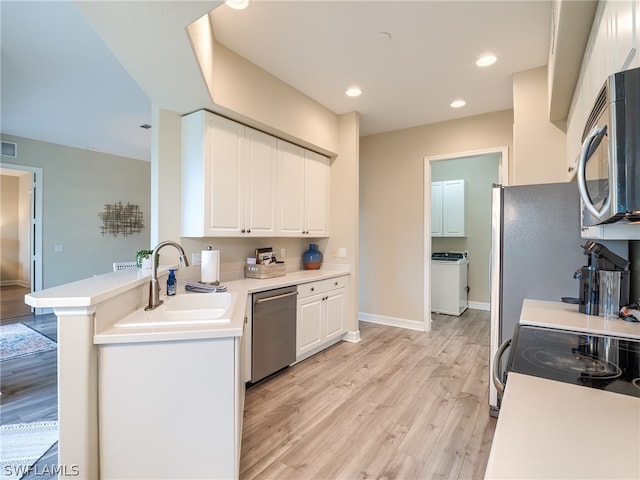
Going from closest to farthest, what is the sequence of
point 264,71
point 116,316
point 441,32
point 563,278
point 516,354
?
point 516,354 → point 116,316 → point 563,278 → point 441,32 → point 264,71

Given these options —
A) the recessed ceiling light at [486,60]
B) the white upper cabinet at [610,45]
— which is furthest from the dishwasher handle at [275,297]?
the recessed ceiling light at [486,60]

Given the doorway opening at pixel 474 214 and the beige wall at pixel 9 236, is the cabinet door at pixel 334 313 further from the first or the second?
the beige wall at pixel 9 236

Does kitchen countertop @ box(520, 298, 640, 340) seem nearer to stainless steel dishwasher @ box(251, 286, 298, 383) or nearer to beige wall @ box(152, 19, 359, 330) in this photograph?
stainless steel dishwasher @ box(251, 286, 298, 383)

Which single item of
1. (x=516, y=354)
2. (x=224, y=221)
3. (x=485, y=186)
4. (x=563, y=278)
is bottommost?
(x=516, y=354)

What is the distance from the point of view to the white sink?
1.57m

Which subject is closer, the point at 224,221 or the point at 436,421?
the point at 436,421

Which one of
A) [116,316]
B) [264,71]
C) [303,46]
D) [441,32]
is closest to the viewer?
[116,316]

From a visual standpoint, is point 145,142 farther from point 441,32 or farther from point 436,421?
point 436,421

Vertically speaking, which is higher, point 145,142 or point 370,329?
point 145,142

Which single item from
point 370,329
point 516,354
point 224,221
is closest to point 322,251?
point 370,329

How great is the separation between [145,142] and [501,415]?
6232 millimetres

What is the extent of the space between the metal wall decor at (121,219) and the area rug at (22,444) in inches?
185

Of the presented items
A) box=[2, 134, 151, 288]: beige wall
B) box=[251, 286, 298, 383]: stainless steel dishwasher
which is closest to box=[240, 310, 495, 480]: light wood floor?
box=[251, 286, 298, 383]: stainless steel dishwasher

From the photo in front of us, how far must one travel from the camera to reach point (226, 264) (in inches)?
128
